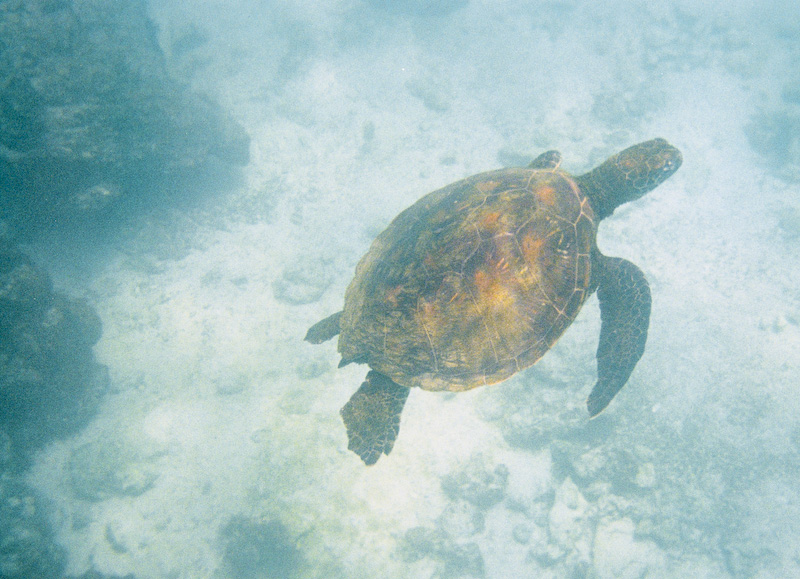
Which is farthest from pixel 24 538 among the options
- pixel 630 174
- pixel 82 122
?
pixel 630 174

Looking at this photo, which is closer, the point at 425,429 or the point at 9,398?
the point at 9,398

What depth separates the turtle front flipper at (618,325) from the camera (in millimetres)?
3988

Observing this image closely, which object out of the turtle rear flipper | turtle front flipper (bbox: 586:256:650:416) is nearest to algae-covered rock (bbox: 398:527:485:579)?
the turtle rear flipper

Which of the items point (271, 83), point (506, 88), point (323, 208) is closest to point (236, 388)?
point (323, 208)

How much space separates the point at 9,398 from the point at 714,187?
77.1 feet

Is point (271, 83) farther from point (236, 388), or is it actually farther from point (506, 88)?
point (236, 388)

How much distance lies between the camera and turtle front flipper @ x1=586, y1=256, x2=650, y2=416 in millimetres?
3988

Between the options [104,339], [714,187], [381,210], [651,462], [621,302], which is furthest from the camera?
[714,187]

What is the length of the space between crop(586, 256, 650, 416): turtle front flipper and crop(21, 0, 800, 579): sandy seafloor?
16.5 ft

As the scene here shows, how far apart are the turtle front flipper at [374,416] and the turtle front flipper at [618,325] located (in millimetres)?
2237

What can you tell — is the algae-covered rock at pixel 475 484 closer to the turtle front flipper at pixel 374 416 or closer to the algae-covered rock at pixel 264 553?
the algae-covered rock at pixel 264 553

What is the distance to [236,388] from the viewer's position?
9398 millimetres

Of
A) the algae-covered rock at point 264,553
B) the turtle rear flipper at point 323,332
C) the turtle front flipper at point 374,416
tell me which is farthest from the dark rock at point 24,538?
the turtle front flipper at point 374,416

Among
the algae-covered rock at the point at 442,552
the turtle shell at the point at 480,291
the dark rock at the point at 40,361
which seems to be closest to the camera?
the turtle shell at the point at 480,291
